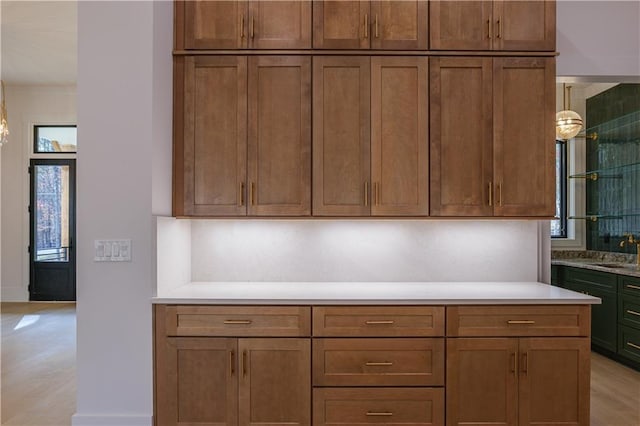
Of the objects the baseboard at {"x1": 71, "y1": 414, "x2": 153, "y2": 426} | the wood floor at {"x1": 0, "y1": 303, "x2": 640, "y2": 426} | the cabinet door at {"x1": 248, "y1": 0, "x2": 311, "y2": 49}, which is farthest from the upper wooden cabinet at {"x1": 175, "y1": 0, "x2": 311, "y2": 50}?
the wood floor at {"x1": 0, "y1": 303, "x2": 640, "y2": 426}

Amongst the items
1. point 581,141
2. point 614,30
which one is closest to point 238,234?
point 614,30

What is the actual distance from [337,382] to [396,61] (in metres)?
1.90

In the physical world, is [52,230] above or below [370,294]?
above

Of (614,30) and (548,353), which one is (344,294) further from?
(614,30)

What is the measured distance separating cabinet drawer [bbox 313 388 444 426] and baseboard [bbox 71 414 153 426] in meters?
1.00

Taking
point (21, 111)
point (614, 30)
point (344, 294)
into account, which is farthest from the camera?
point (21, 111)

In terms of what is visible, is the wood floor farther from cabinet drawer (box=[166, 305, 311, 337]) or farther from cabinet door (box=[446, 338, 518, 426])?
cabinet drawer (box=[166, 305, 311, 337])

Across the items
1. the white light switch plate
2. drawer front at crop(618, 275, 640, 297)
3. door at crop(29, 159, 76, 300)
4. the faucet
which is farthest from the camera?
door at crop(29, 159, 76, 300)

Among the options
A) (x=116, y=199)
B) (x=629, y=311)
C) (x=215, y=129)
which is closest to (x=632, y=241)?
(x=629, y=311)

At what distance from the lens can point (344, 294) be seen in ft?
8.39

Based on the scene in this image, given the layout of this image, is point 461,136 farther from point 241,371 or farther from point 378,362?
point 241,371

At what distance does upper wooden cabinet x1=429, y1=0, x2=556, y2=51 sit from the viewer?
8.73 ft

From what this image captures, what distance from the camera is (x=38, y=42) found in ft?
17.2

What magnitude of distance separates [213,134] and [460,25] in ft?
5.39
